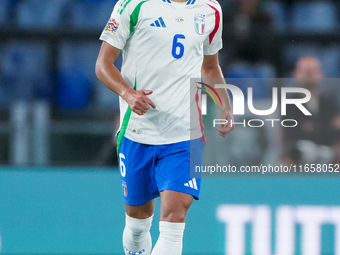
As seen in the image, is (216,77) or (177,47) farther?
(216,77)

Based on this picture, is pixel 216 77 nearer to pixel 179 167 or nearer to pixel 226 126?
pixel 226 126

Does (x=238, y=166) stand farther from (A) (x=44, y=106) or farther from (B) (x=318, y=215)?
(A) (x=44, y=106)

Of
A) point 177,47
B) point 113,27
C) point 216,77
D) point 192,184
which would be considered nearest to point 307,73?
point 216,77

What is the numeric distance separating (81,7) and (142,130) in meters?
3.77

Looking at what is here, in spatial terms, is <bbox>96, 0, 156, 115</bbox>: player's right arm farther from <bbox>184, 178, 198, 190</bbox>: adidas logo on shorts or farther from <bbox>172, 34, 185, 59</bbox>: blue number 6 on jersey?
<bbox>184, 178, 198, 190</bbox>: adidas logo on shorts

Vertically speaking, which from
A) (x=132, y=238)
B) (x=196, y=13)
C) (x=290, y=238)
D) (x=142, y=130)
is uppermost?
(x=196, y=13)

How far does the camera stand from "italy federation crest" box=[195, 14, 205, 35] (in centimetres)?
278

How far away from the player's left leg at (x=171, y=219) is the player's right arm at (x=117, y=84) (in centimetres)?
48

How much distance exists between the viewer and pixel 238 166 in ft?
13.8

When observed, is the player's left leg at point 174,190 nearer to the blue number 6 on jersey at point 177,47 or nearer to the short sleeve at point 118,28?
the blue number 6 on jersey at point 177,47

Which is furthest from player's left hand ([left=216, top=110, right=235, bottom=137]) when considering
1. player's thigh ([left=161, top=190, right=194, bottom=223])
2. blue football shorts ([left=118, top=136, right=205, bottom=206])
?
player's thigh ([left=161, top=190, right=194, bottom=223])

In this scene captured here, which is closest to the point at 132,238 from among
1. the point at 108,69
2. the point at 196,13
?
the point at 108,69

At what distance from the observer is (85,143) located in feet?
15.0

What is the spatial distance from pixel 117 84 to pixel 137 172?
527 mm
